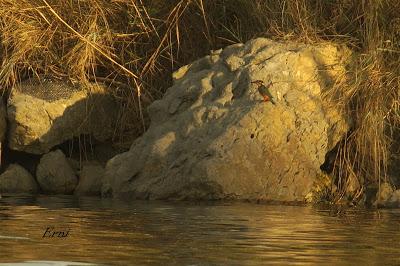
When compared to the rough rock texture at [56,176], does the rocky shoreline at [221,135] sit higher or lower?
higher

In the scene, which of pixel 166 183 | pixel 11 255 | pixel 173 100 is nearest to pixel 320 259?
pixel 11 255

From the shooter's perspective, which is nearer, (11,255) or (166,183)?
(11,255)

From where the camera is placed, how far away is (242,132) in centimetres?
1106

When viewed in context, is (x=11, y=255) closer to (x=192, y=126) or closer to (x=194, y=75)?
(x=192, y=126)

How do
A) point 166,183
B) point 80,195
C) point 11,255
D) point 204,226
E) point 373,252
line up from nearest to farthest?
point 11,255, point 373,252, point 204,226, point 166,183, point 80,195

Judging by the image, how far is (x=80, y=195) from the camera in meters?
12.1

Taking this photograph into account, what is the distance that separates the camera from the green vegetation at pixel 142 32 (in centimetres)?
1234

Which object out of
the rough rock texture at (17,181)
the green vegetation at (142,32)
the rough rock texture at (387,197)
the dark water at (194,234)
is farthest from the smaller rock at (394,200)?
the rough rock texture at (17,181)

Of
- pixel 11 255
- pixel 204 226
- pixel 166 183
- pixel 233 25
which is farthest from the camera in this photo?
pixel 233 25

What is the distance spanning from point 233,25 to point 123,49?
1493 millimetres

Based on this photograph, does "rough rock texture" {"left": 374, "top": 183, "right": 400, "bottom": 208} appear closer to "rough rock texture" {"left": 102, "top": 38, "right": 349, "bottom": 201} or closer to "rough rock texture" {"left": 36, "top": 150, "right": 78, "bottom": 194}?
"rough rock texture" {"left": 102, "top": 38, "right": 349, "bottom": 201}

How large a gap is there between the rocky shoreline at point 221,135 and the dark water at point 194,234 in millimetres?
507

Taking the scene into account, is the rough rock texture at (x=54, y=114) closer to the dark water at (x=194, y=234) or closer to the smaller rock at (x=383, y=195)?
the dark water at (x=194, y=234)

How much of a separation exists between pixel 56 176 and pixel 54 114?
0.96 meters
